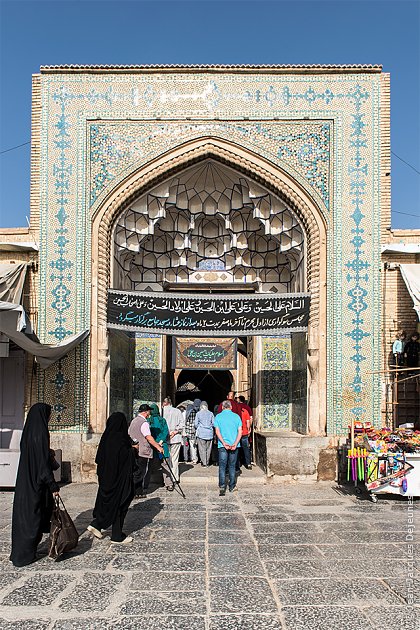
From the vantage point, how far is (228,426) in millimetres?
8367

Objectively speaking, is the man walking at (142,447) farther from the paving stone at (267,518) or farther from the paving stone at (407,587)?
the paving stone at (407,587)

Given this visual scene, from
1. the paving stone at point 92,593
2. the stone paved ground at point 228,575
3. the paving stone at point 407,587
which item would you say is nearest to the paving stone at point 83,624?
the stone paved ground at point 228,575

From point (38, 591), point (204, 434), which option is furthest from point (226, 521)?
point (204, 434)

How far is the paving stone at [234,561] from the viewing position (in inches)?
189

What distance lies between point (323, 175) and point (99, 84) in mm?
3579

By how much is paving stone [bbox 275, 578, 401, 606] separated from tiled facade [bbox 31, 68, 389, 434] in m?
4.86

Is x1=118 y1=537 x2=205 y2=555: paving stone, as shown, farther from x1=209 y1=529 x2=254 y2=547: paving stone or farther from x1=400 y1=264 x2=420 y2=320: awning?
x1=400 y1=264 x2=420 y2=320: awning

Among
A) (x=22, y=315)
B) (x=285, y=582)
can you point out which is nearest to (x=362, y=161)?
(x=22, y=315)

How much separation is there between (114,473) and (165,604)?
1702mm

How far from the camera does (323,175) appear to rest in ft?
31.7

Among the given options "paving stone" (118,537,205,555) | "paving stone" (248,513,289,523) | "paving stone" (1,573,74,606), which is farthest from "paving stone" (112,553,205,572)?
"paving stone" (248,513,289,523)

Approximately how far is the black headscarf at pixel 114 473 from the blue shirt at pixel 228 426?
2.72m

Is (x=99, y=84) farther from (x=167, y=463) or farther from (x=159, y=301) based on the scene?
(x=167, y=463)

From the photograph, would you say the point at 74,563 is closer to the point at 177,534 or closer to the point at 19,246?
the point at 177,534
